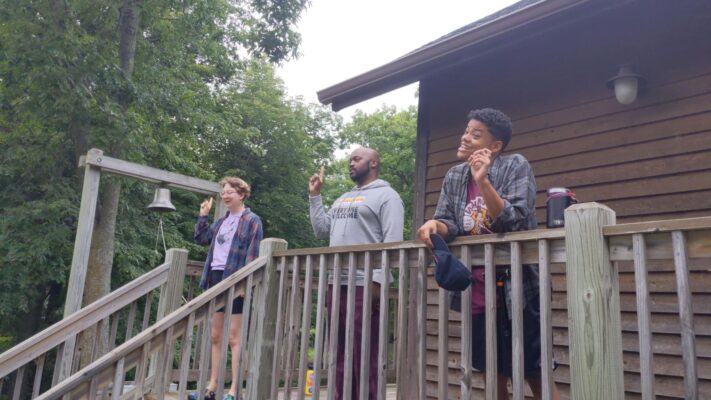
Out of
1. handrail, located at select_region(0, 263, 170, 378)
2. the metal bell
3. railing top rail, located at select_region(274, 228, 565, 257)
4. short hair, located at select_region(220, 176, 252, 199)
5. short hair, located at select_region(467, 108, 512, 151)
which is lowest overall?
handrail, located at select_region(0, 263, 170, 378)

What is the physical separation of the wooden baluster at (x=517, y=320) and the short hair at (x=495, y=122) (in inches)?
20.8

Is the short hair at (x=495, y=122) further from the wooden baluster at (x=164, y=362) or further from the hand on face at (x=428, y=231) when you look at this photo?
the wooden baluster at (x=164, y=362)

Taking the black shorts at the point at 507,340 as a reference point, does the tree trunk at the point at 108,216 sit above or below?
above

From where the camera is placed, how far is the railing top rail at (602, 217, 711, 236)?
5.12 feet

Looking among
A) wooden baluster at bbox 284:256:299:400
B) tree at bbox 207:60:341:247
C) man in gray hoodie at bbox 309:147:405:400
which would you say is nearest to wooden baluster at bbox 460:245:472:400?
man in gray hoodie at bbox 309:147:405:400

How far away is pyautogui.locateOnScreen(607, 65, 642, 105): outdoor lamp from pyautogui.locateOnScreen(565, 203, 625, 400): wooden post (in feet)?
7.16

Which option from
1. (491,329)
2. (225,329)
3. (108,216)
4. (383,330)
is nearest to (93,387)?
(225,329)

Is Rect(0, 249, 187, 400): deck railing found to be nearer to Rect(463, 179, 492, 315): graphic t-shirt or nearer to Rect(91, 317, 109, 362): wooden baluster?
Rect(91, 317, 109, 362): wooden baluster

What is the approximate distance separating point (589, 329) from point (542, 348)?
0.16 metres

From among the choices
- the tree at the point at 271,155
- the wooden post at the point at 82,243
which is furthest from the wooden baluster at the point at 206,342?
the tree at the point at 271,155

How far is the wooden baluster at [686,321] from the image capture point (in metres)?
1.51

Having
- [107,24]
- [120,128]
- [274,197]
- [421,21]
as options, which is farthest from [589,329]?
[421,21]

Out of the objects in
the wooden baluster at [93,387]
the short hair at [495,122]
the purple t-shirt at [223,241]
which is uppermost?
the short hair at [495,122]

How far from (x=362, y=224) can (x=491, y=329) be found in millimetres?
1172
